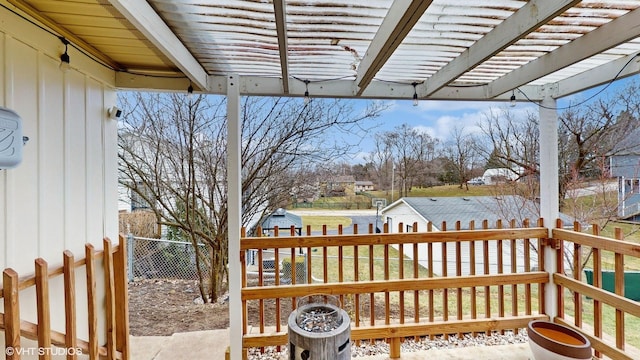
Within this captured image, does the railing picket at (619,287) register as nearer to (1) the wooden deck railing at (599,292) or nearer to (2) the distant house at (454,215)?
(1) the wooden deck railing at (599,292)

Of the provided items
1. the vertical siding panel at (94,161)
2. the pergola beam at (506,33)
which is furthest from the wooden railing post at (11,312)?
the pergola beam at (506,33)

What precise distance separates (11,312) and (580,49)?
329 centimetres

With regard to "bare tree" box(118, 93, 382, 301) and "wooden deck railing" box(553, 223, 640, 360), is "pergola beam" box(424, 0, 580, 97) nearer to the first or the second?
"bare tree" box(118, 93, 382, 301)

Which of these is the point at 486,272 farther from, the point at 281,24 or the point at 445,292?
the point at 281,24

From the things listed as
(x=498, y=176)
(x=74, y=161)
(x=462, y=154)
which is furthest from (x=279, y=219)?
(x=498, y=176)

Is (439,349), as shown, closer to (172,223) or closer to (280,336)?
(280,336)

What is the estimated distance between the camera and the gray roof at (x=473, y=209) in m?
2.97

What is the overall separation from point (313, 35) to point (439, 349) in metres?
2.65

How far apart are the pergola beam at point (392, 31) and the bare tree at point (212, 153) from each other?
1538 millimetres

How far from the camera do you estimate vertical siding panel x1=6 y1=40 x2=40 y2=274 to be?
4.50ft

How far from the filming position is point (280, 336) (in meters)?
2.26

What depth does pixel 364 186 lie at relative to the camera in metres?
3.20

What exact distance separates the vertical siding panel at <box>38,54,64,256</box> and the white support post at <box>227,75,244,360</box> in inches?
38.1

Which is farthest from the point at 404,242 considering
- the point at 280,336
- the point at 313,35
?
the point at 313,35
